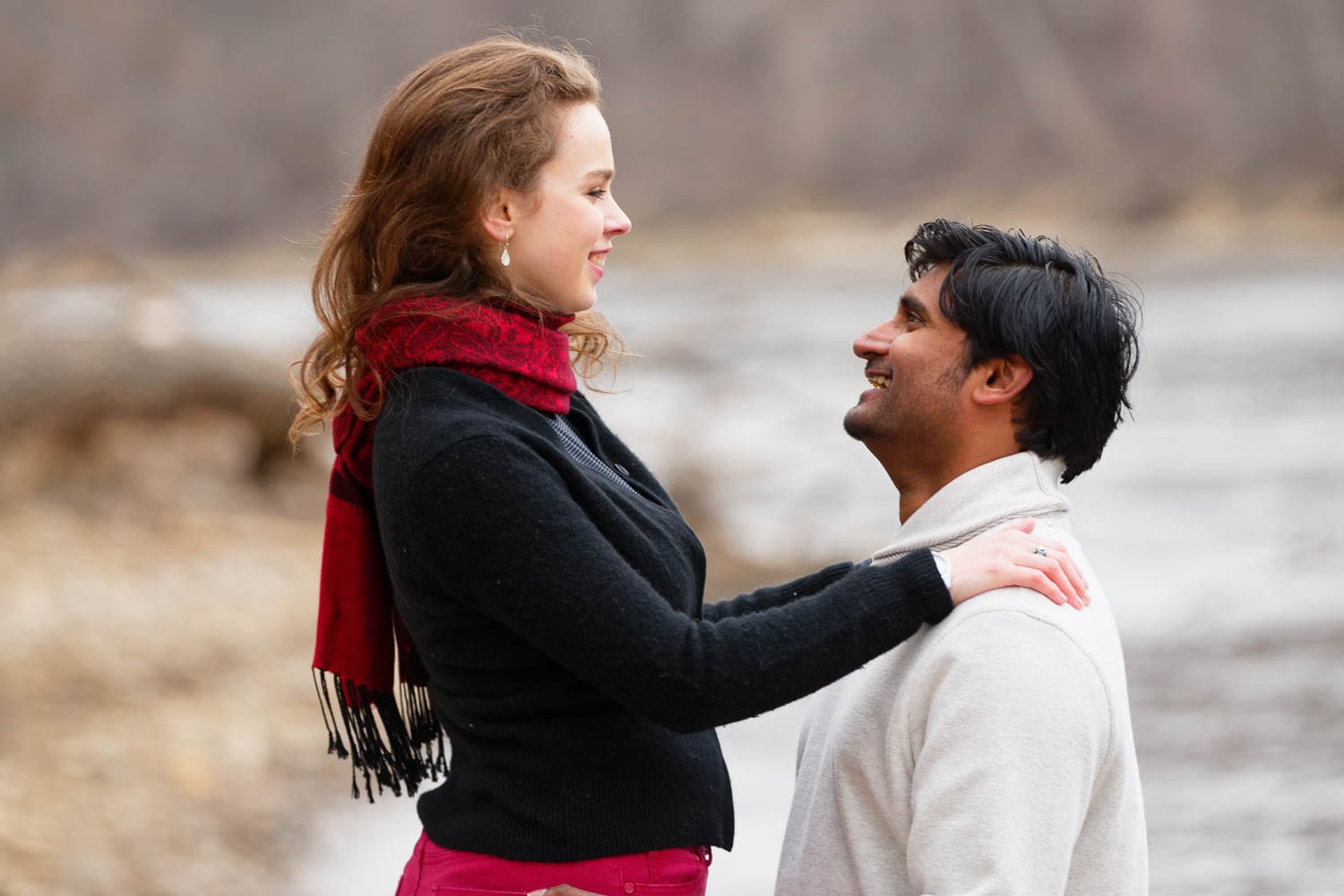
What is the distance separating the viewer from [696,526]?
8.77 metres

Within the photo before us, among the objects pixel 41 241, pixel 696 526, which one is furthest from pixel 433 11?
pixel 696 526

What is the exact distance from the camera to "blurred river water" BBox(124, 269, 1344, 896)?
479cm

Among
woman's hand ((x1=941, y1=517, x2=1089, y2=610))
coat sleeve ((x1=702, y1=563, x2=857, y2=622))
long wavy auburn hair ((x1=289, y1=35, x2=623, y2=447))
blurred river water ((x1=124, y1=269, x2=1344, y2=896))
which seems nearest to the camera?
woman's hand ((x1=941, y1=517, x2=1089, y2=610))

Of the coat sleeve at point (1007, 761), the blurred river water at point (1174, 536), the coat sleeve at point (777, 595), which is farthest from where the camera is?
the blurred river water at point (1174, 536)

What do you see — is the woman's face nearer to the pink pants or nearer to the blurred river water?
the blurred river water

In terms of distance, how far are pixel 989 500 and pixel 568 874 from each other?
27.0 inches

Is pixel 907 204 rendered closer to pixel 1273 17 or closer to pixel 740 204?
pixel 740 204

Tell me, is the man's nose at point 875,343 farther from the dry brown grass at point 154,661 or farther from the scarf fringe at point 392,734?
the dry brown grass at point 154,661

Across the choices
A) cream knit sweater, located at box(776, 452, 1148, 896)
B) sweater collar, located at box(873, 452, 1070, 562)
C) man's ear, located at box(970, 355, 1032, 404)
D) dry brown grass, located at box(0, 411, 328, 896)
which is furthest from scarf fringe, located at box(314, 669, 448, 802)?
dry brown grass, located at box(0, 411, 328, 896)

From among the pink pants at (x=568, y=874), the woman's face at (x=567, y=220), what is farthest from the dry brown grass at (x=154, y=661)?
the woman's face at (x=567, y=220)

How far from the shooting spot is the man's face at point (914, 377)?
7.04 feet

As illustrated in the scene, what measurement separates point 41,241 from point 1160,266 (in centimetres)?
2479

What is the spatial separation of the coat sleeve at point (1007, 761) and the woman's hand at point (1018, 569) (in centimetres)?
4

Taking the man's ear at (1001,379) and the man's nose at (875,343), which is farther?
the man's nose at (875,343)
